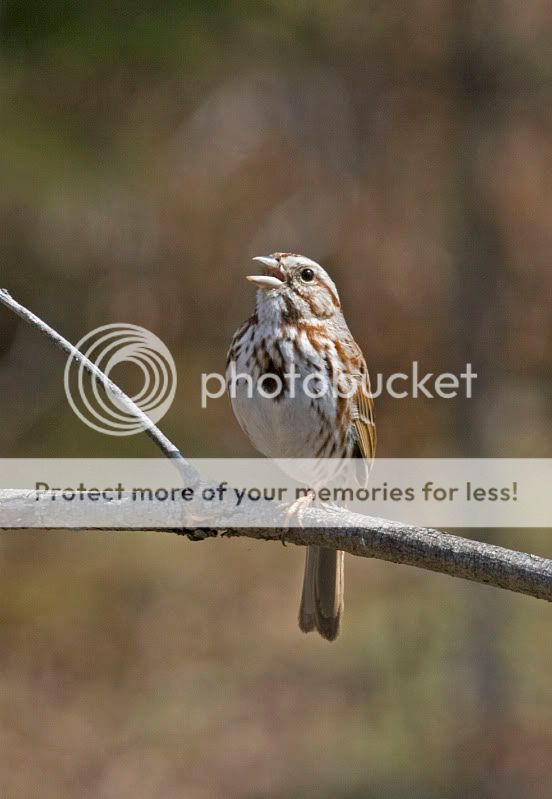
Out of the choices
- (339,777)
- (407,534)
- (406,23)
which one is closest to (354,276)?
(406,23)

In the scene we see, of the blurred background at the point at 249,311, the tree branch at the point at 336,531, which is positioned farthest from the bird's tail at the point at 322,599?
the blurred background at the point at 249,311

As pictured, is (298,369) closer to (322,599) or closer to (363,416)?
(363,416)

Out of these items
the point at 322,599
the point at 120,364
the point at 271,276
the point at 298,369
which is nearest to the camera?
the point at 298,369

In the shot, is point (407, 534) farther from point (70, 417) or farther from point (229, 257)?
point (229, 257)

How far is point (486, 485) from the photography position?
771 cm

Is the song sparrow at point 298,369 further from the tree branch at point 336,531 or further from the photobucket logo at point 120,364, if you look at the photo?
the photobucket logo at point 120,364

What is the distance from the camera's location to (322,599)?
13.2 ft

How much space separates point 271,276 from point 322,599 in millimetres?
1194

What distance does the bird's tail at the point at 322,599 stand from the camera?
4.00 meters

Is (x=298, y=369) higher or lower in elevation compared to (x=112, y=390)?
higher

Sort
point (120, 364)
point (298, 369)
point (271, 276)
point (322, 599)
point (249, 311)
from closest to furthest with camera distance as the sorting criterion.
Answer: point (298, 369), point (271, 276), point (322, 599), point (120, 364), point (249, 311)

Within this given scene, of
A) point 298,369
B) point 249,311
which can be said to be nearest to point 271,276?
point 298,369

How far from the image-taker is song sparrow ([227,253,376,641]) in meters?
3.50

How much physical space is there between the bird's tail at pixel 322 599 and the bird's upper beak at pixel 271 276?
3.27 feet
